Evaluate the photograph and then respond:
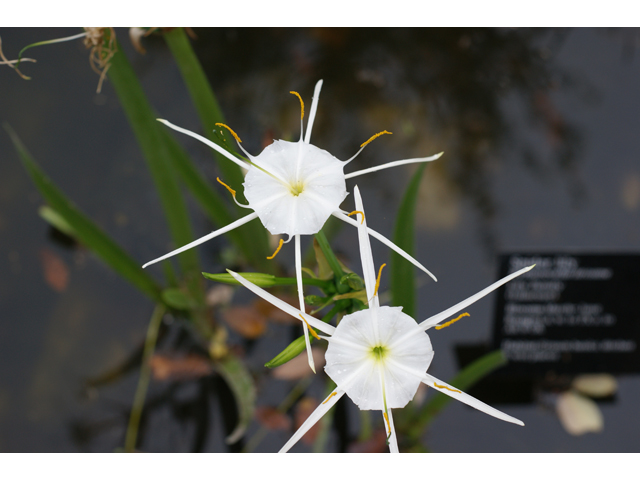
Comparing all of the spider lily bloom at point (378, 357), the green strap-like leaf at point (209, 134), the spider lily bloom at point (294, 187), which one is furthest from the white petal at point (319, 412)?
the green strap-like leaf at point (209, 134)

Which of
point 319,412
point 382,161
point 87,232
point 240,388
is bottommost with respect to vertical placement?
point 319,412

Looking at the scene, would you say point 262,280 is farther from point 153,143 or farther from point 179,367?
point 179,367

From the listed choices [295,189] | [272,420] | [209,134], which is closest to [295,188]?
[295,189]

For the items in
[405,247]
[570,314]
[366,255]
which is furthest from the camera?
[570,314]

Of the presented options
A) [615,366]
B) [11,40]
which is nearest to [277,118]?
[11,40]

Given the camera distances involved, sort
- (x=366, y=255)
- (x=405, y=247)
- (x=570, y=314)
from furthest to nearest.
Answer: (x=570, y=314)
(x=405, y=247)
(x=366, y=255)

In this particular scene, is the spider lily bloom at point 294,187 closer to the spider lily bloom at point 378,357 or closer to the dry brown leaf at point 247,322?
the spider lily bloom at point 378,357

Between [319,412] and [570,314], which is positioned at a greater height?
[570,314]

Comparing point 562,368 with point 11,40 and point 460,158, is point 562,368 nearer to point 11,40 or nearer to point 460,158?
point 460,158
